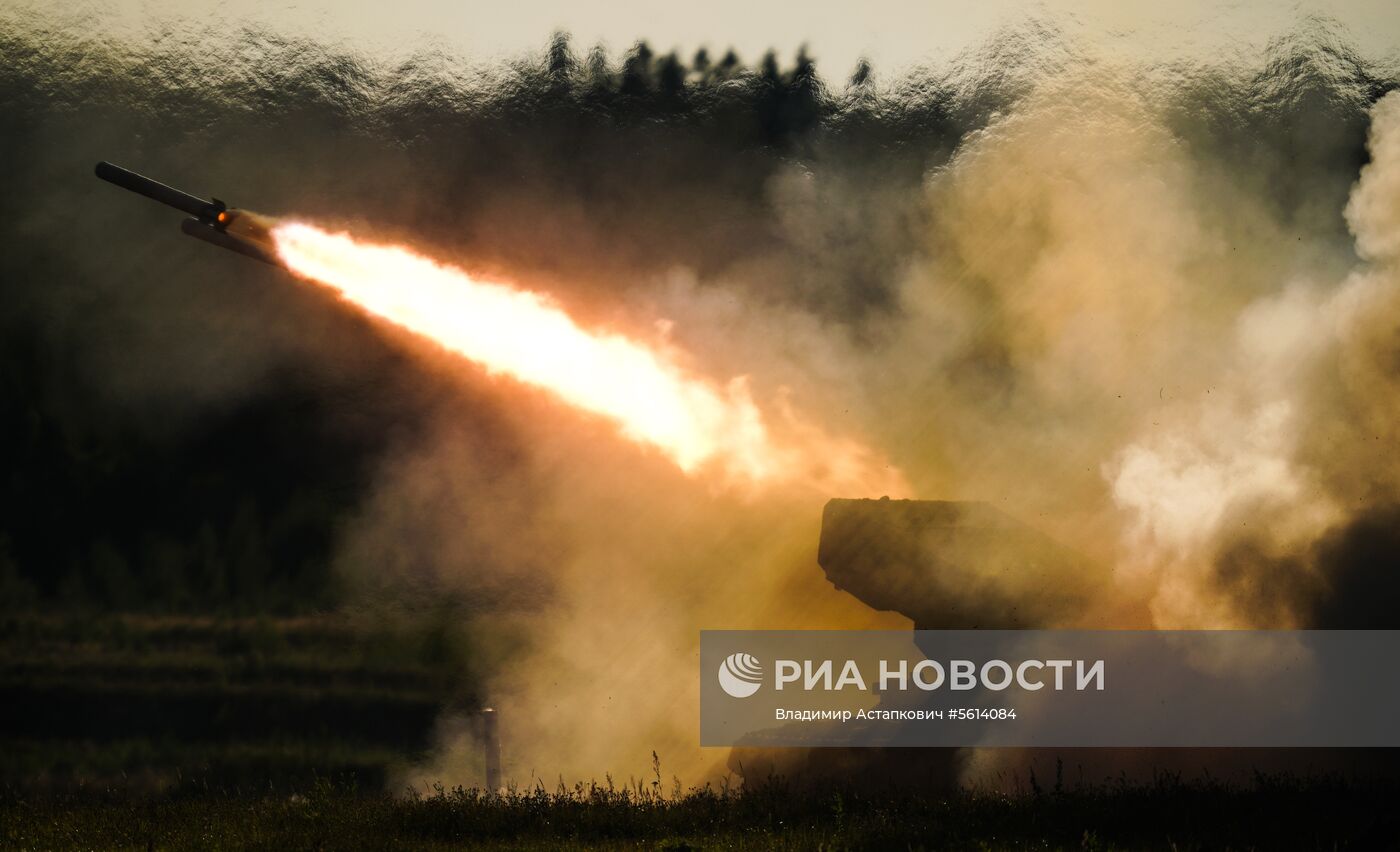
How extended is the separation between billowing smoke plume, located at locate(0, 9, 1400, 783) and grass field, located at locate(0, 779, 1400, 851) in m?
6.26

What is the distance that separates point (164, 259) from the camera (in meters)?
20.3

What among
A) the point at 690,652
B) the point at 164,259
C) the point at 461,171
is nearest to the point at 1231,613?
the point at 690,652

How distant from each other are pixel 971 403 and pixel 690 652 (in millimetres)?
5467

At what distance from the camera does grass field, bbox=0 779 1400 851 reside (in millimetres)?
10023

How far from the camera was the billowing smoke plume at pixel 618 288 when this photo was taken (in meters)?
19.0

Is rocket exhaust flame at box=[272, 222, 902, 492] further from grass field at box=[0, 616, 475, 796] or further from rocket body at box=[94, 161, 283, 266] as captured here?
grass field at box=[0, 616, 475, 796]

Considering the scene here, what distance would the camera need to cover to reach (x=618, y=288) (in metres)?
21.0

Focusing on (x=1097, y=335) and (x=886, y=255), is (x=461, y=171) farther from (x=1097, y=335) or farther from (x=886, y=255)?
(x=1097, y=335)

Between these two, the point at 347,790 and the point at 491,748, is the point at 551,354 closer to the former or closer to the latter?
the point at 491,748

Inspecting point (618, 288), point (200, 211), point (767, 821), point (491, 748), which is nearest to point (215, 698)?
point (491, 748)

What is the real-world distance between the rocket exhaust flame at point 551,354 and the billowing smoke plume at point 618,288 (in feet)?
6.75

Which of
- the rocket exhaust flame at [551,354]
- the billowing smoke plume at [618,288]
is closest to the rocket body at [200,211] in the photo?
the rocket exhaust flame at [551,354]

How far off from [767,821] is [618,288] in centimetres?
1158

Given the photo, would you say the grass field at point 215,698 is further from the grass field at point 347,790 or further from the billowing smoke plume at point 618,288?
the billowing smoke plume at point 618,288
